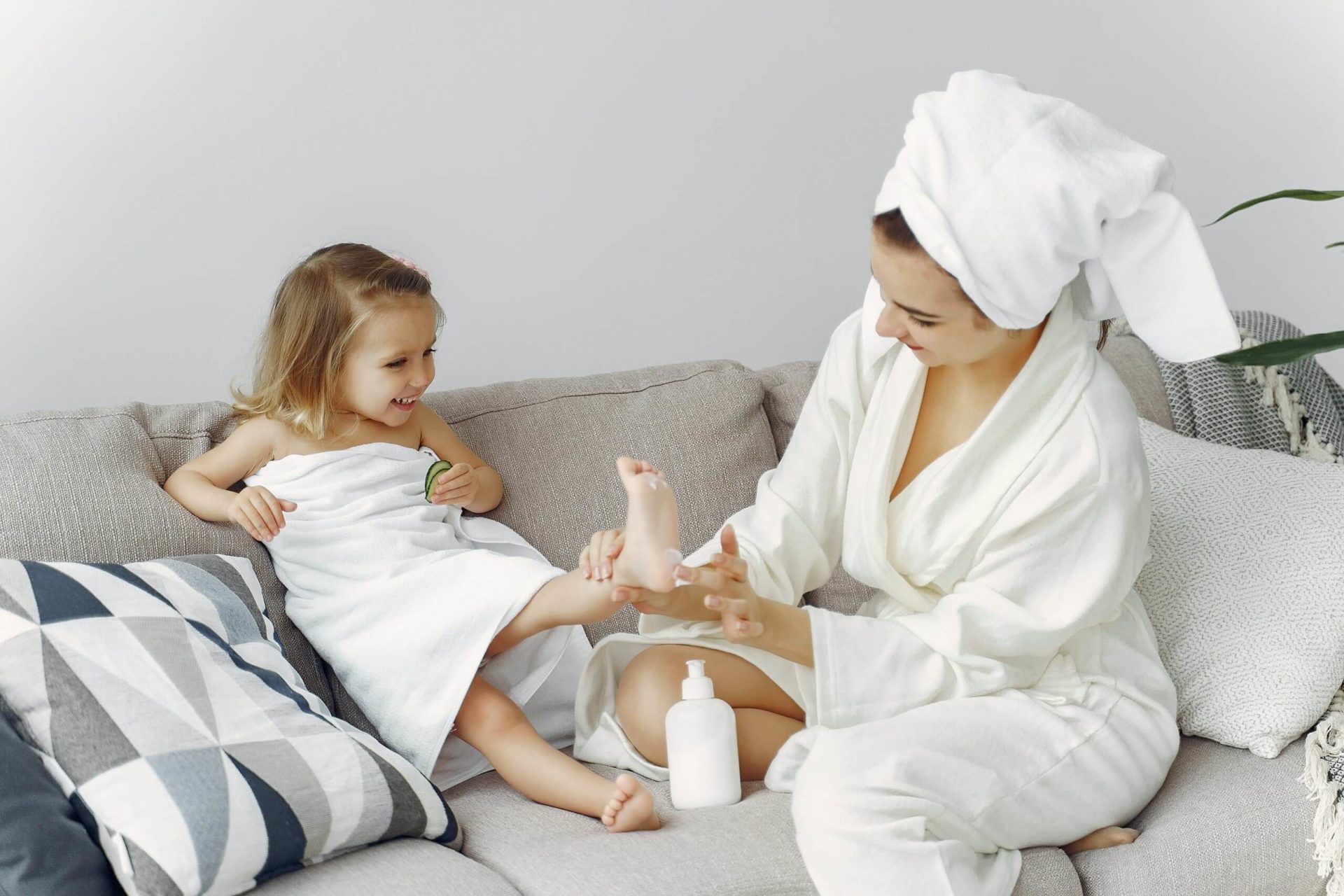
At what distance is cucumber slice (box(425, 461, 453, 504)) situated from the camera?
177 centimetres

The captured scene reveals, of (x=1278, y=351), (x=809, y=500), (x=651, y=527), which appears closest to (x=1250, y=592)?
(x=1278, y=351)

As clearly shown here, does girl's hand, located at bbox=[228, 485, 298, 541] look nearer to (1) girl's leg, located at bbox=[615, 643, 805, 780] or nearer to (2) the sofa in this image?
(2) the sofa

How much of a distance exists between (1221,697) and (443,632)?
962mm

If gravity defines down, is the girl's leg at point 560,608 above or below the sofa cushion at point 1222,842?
above

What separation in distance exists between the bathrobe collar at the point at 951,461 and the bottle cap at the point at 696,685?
25 centimetres

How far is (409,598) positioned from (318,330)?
401 mm

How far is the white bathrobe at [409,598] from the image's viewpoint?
1603 mm

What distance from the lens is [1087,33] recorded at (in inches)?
110

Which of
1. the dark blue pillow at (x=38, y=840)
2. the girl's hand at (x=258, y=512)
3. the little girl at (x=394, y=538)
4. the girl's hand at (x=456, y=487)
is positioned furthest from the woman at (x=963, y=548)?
the dark blue pillow at (x=38, y=840)

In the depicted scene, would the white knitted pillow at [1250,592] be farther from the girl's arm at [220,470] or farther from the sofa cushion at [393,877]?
the girl's arm at [220,470]

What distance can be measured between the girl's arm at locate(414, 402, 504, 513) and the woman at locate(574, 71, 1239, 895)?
31 centimetres

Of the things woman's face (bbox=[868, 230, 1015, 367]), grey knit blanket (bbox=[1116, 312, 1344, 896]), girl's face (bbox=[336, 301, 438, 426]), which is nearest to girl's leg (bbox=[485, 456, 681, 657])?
woman's face (bbox=[868, 230, 1015, 367])

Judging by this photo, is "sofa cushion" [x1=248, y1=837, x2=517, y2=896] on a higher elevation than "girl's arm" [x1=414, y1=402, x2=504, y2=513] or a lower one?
lower

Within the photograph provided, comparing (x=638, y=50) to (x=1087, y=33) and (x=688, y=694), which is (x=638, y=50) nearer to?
(x=1087, y=33)
